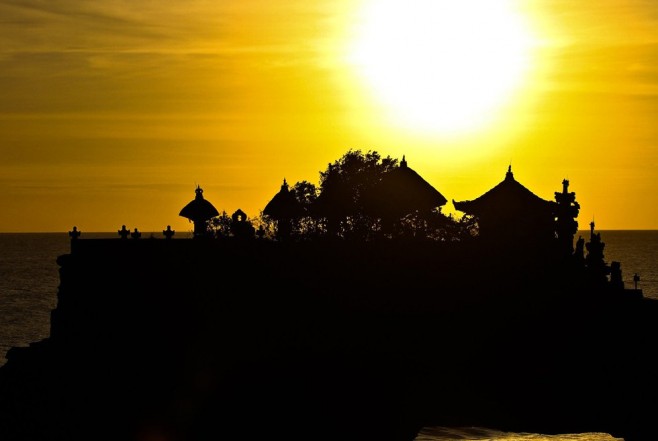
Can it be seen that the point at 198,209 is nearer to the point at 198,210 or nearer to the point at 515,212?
the point at 198,210

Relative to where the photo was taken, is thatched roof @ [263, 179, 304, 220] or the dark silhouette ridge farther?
thatched roof @ [263, 179, 304, 220]

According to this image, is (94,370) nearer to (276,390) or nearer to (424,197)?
(276,390)

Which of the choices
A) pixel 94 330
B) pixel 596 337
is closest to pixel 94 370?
pixel 94 330

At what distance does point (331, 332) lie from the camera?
5153 cm

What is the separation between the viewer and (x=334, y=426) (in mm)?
54125

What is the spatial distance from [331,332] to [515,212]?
967 centimetres

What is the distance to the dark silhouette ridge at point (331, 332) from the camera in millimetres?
51594

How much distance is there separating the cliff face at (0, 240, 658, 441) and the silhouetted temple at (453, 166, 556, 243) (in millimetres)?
1444

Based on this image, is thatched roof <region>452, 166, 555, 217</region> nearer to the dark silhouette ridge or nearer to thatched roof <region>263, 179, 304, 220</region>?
the dark silhouette ridge

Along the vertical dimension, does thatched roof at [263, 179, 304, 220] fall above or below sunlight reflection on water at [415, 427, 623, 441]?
above

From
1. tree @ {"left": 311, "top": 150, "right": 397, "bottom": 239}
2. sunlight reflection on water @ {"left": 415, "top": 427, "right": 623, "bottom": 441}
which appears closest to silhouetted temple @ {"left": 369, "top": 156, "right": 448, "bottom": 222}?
tree @ {"left": 311, "top": 150, "right": 397, "bottom": 239}

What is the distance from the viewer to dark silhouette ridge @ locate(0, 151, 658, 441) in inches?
2031

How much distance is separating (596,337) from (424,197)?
10.7 meters

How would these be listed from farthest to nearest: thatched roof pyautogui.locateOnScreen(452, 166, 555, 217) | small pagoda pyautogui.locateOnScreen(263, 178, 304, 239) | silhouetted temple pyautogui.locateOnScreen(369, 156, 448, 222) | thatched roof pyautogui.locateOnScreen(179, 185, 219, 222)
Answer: small pagoda pyautogui.locateOnScreen(263, 178, 304, 239), thatched roof pyautogui.locateOnScreen(179, 185, 219, 222), silhouetted temple pyautogui.locateOnScreen(369, 156, 448, 222), thatched roof pyautogui.locateOnScreen(452, 166, 555, 217)
